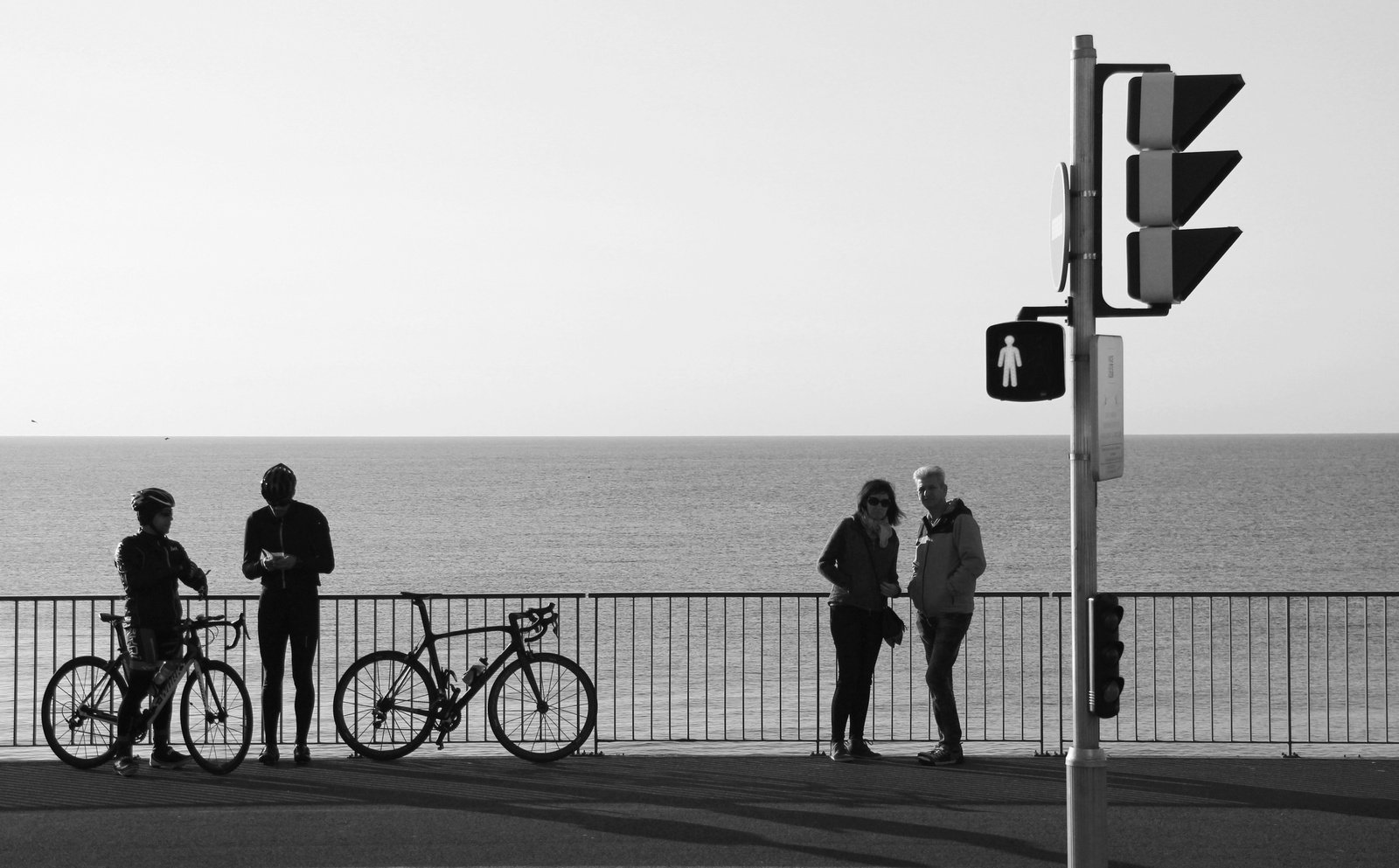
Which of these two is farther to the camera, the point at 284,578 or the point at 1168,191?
the point at 284,578

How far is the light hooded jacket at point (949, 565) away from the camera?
900cm

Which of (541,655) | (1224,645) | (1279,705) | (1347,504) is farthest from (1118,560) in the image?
(541,655)

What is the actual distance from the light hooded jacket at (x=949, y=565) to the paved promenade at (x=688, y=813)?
105 centimetres

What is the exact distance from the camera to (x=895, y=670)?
80.0 feet

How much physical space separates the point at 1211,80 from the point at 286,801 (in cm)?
603

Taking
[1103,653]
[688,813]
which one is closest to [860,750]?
[688,813]

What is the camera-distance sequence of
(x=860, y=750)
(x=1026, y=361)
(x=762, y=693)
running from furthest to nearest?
(x=762, y=693)
(x=860, y=750)
(x=1026, y=361)

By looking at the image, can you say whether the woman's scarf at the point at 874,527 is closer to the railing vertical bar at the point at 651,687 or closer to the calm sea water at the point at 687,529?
the railing vertical bar at the point at 651,687

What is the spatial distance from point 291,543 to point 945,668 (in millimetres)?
4160

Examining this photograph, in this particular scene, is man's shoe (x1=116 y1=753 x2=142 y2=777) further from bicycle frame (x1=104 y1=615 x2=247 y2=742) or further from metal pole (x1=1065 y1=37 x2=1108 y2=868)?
metal pole (x1=1065 y1=37 x2=1108 y2=868)

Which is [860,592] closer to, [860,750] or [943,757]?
[860,750]

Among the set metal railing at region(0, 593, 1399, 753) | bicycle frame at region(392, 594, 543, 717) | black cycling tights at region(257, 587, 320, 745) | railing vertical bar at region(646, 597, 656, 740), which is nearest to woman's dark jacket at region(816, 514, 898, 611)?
metal railing at region(0, 593, 1399, 753)

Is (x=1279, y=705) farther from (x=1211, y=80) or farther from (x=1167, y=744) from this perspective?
(x=1211, y=80)

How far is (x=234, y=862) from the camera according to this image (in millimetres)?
6875
